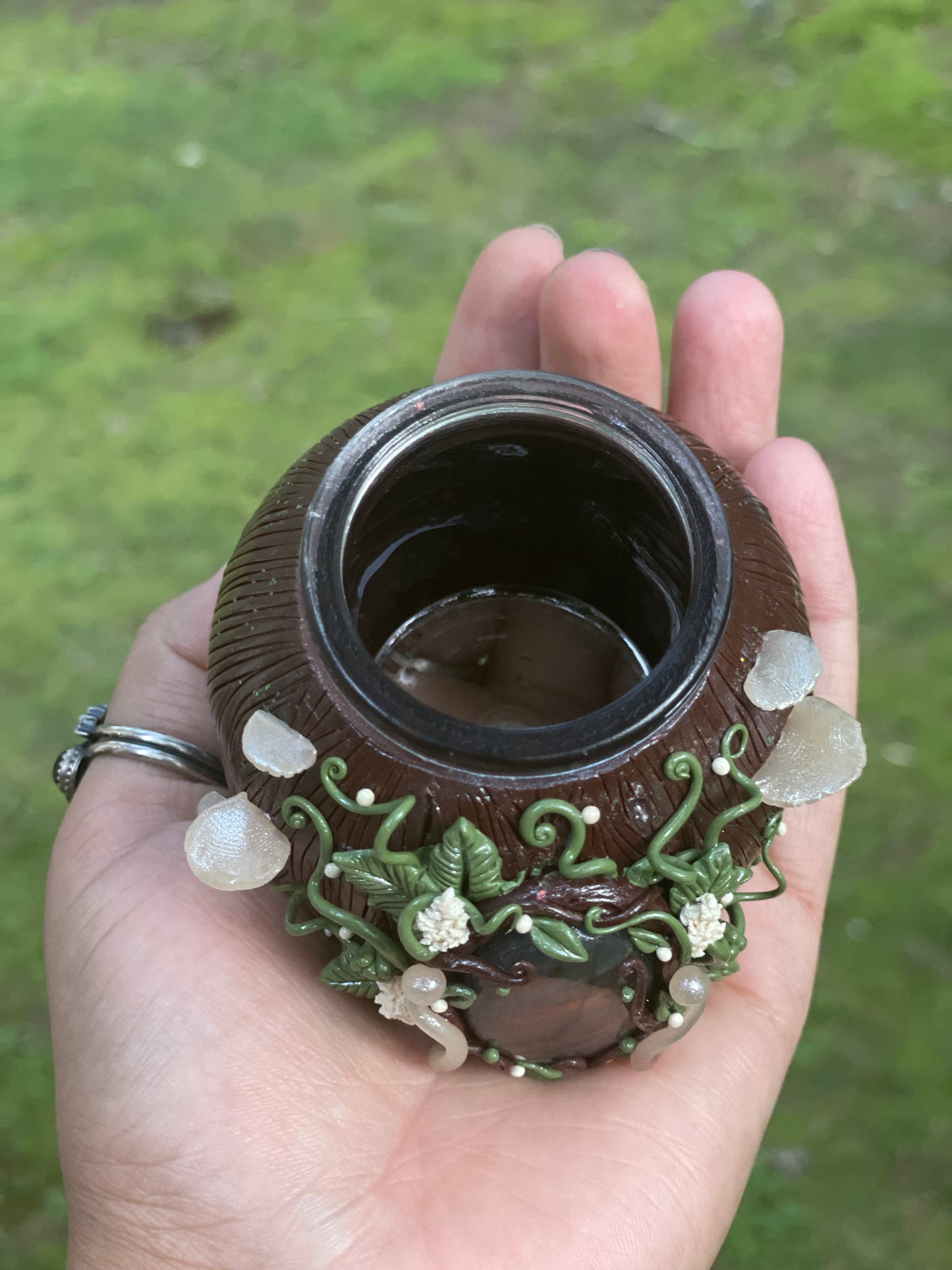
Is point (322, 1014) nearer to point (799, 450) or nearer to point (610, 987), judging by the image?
point (610, 987)

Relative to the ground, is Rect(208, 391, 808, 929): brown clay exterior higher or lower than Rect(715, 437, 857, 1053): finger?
higher

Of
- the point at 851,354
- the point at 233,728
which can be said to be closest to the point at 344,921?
the point at 233,728

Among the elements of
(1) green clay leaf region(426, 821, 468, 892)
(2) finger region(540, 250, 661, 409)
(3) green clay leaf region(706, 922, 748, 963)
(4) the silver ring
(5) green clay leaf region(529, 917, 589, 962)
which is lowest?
(4) the silver ring

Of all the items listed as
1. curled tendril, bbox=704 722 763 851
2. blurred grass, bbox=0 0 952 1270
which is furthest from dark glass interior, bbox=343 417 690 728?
blurred grass, bbox=0 0 952 1270

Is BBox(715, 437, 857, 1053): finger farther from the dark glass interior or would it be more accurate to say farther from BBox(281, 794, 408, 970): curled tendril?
BBox(281, 794, 408, 970): curled tendril

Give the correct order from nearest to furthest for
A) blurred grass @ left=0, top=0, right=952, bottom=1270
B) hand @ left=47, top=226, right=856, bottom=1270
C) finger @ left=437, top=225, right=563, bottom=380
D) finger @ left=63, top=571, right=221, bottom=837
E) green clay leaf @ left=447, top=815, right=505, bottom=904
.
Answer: green clay leaf @ left=447, top=815, right=505, bottom=904 → hand @ left=47, top=226, right=856, bottom=1270 → finger @ left=63, top=571, right=221, bottom=837 → finger @ left=437, top=225, right=563, bottom=380 → blurred grass @ left=0, top=0, right=952, bottom=1270

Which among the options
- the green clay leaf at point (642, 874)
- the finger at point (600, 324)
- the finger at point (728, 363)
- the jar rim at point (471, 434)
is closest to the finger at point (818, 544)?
the finger at point (728, 363)
